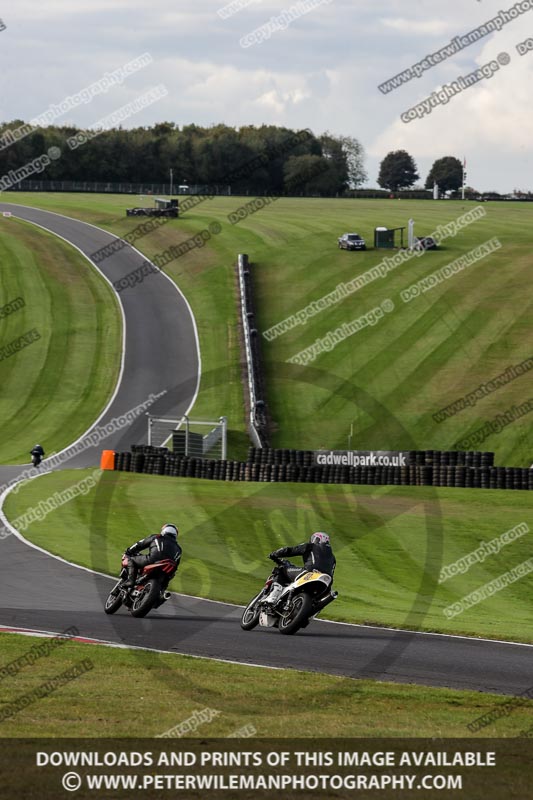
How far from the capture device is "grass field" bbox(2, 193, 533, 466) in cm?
4738

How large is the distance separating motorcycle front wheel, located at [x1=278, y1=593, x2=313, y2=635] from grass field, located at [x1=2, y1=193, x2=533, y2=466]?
26338mm

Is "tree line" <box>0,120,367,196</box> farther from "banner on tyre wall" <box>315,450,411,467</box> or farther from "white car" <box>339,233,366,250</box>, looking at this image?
"banner on tyre wall" <box>315,450,411,467</box>

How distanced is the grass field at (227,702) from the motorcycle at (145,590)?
3111mm

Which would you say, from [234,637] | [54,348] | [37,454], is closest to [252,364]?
[54,348]

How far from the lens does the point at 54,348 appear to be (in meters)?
61.1

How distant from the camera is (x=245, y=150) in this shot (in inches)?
7283

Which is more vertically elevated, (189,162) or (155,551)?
(189,162)

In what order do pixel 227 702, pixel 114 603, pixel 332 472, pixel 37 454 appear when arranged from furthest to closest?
pixel 37 454, pixel 332 472, pixel 114 603, pixel 227 702

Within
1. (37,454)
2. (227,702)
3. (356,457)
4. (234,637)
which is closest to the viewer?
(227,702)

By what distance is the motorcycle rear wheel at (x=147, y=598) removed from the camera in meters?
18.2

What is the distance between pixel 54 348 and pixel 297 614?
46045 millimetres
